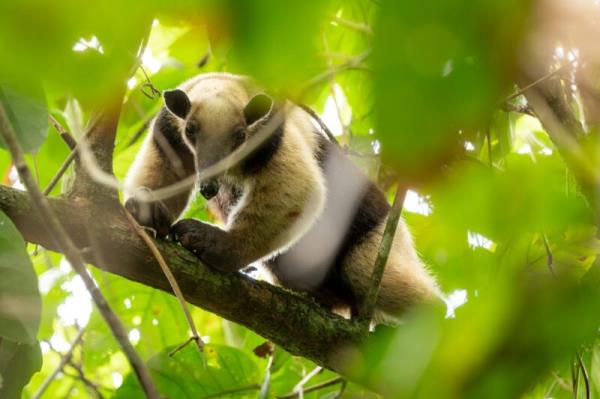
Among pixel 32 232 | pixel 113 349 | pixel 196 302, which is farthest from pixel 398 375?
pixel 113 349

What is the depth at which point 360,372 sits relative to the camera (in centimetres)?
75

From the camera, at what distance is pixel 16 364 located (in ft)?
7.83

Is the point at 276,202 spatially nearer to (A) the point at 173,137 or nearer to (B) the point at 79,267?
(A) the point at 173,137

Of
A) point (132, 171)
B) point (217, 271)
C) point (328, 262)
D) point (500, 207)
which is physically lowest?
point (500, 207)

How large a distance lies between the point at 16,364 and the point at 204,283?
696 millimetres

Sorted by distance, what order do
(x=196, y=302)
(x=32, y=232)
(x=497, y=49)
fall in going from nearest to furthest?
1. (x=497, y=49)
2. (x=32, y=232)
3. (x=196, y=302)

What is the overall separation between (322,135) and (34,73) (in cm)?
400

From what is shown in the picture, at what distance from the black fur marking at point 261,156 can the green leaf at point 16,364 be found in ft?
5.44

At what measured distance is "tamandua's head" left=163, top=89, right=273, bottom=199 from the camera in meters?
3.79

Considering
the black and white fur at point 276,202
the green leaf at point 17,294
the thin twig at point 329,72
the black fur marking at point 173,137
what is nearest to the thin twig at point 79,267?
the thin twig at point 329,72

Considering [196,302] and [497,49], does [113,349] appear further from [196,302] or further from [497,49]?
[497,49]

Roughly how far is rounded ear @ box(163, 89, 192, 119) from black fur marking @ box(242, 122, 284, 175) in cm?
48

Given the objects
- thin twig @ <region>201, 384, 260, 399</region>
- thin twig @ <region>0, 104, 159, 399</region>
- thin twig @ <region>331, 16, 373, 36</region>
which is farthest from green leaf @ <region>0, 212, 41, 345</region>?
thin twig @ <region>201, 384, 260, 399</region>

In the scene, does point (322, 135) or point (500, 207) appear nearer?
point (500, 207)
